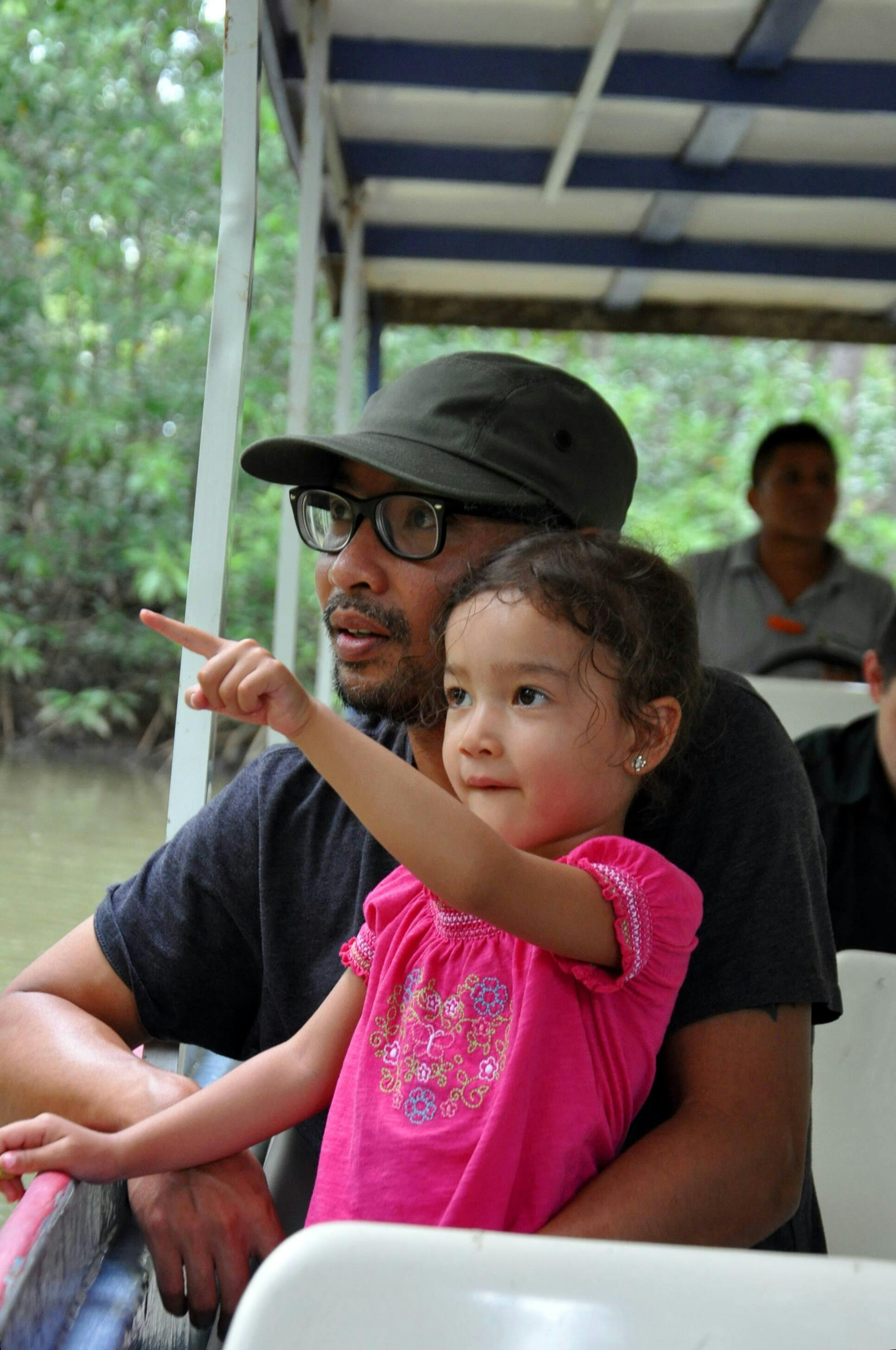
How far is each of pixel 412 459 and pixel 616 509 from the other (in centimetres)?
28

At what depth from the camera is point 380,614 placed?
1.64 m

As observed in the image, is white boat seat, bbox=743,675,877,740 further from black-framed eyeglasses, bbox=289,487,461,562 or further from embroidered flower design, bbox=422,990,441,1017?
embroidered flower design, bbox=422,990,441,1017

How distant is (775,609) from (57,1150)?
3679 mm

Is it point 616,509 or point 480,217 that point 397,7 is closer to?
point 480,217

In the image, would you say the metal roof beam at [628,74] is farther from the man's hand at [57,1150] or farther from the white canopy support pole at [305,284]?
the man's hand at [57,1150]

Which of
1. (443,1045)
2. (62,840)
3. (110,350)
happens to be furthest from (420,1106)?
(110,350)

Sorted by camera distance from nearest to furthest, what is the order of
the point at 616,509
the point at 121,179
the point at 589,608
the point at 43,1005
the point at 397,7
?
the point at 589,608 → the point at 43,1005 → the point at 616,509 → the point at 397,7 → the point at 121,179

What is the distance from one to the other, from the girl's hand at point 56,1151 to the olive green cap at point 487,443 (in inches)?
29.9

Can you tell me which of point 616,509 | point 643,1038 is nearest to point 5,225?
point 616,509

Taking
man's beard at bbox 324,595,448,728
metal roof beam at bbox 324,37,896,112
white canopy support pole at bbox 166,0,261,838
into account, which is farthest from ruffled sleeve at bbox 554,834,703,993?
metal roof beam at bbox 324,37,896,112

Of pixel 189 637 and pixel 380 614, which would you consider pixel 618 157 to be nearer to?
pixel 380 614

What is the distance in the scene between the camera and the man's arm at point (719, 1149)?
1.15 m

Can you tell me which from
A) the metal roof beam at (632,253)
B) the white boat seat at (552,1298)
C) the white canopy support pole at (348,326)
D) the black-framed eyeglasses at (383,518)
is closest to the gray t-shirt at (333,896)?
the black-framed eyeglasses at (383,518)

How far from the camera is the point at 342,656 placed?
1.65 meters
